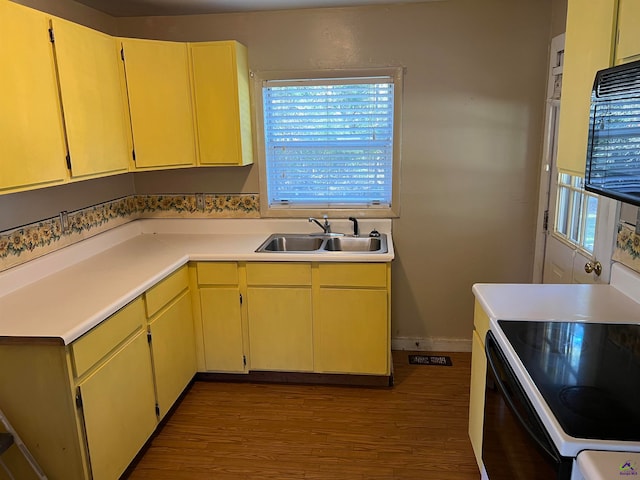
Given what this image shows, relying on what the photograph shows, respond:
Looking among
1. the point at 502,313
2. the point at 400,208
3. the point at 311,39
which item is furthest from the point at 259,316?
the point at 311,39

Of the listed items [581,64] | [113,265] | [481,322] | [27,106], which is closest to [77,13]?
[27,106]

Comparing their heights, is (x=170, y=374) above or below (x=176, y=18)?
below

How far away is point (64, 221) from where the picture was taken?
271cm

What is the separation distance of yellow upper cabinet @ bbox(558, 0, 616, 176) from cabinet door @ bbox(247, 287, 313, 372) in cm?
159

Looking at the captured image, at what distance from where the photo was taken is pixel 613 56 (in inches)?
61.3

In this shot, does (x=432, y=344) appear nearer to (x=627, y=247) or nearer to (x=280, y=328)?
(x=280, y=328)

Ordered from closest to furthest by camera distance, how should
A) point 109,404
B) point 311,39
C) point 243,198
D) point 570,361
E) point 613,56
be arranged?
point 570,361 < point 613,56 < point 109,404 < point 311,39 < point 243,198

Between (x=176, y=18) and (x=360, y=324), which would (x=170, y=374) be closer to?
(x=360, y=324)

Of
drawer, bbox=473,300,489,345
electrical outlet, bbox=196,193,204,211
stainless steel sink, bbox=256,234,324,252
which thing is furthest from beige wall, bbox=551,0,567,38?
electrical outlet, bbox=196,193,204,211

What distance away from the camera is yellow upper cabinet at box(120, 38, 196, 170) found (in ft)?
9.14

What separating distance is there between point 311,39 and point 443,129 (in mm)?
1036

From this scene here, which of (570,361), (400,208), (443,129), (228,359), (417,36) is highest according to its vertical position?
(417,36)

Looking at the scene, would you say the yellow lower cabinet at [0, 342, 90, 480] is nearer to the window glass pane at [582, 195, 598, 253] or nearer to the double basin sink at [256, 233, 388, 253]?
the double basin sink at [256, 233, 388, 253]

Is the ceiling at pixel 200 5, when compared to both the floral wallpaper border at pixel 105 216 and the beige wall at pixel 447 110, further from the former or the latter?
the floral wallpaper border at pixel 105 216
